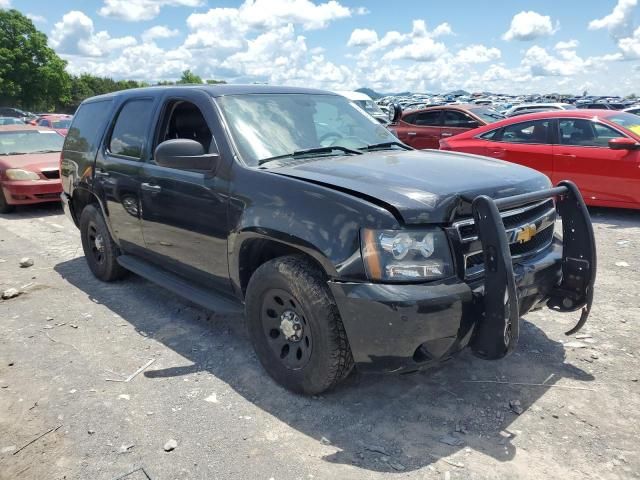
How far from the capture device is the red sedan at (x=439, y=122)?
12164 mm

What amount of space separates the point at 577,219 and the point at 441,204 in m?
1.14

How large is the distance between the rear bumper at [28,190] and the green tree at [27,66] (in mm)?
58097

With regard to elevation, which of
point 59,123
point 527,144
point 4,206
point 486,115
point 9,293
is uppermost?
point 59,123

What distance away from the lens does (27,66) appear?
198 ft

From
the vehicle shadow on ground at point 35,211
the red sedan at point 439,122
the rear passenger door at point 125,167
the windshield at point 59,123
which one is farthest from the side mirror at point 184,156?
the windshield at point 59,123

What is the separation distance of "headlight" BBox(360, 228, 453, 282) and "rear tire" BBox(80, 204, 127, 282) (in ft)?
10.9

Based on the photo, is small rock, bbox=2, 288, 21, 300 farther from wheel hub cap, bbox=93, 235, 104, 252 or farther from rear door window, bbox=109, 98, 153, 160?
rear door window, bbox=109, 98, 153, 160

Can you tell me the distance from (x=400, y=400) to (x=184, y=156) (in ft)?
6.65

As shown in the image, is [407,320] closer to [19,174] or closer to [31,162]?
[19,174]

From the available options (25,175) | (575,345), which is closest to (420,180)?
(575,345)

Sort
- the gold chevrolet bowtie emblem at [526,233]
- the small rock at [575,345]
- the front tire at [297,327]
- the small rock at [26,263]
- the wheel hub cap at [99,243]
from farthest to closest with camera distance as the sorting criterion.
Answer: the small rock at [26,263] → the wheel hub cap at [99,243] → the small rock at [575,345] → the gold chevrolet bowtie emblem at [526,233] → the front tire at [297,327]

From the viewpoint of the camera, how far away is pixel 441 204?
2797 mm

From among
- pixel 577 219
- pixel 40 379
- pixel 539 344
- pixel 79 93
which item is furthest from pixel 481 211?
pixel 79 93

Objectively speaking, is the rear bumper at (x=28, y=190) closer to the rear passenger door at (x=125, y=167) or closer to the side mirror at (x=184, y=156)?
the rear passenger door at (x=125, y=167)
